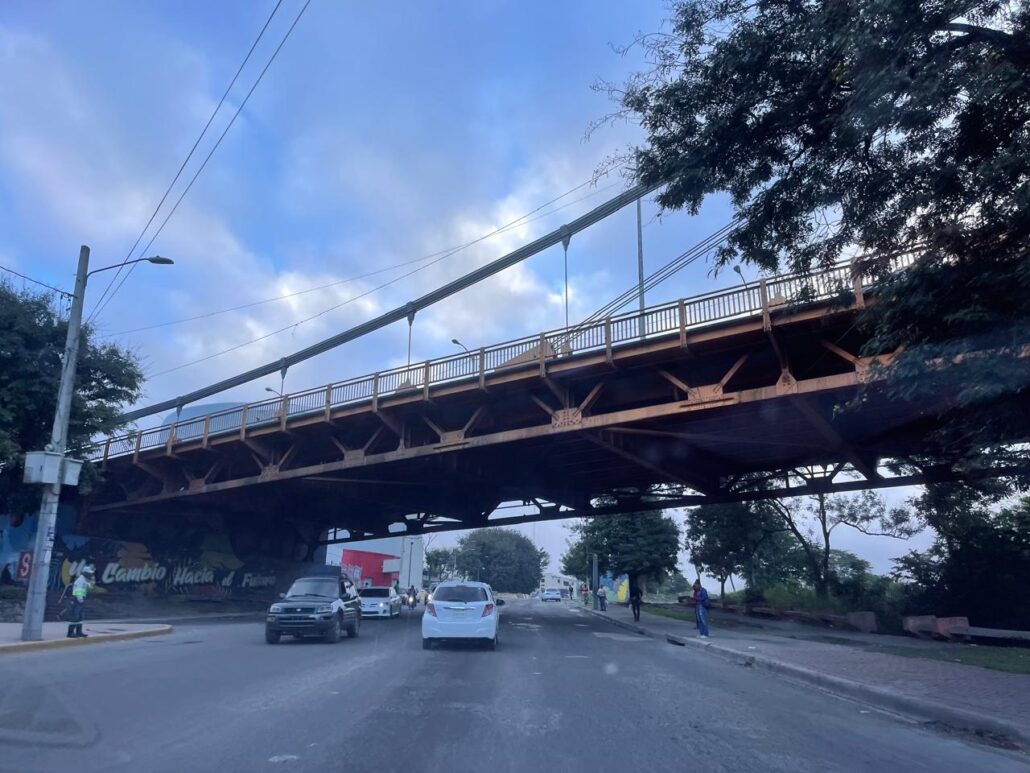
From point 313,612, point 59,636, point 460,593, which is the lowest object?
point 59,636

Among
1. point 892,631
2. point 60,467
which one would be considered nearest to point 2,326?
point 60,467

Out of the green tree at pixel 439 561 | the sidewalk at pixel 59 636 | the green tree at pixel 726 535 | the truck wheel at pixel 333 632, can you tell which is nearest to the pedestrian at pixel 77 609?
the sidewalk at pixel 59 636

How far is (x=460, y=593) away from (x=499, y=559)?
103 meters

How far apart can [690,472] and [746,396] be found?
1078 cm

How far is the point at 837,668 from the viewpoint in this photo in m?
14.9

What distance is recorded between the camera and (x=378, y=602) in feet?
119

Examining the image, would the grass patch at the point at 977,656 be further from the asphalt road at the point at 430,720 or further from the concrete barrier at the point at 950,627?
the asphalt road at the point at 430,720

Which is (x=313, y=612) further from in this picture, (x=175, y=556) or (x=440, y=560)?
(x=440, y=560)

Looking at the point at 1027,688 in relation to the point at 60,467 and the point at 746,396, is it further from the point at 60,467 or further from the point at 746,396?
the point at 60,467

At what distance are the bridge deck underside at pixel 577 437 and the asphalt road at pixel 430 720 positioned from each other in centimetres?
635

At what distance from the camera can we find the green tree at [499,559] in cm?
11669

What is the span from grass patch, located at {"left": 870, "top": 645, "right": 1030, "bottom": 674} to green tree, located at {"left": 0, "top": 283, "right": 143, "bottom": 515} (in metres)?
29.5

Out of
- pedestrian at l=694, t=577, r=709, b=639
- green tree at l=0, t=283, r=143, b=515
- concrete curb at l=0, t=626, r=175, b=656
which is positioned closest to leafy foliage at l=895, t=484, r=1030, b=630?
pedestrian at l=694, t=577, r=709, b=639

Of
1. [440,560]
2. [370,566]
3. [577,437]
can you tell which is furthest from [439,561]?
[577,437]
